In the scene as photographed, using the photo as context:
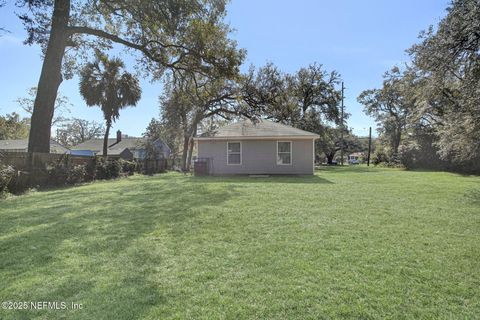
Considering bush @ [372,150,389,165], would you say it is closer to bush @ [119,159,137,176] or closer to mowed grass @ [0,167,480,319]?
bush @ [119,159,137,176]

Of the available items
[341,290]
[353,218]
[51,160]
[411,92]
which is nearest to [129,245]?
[341,290]

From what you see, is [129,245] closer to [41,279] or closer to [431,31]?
[41,279]

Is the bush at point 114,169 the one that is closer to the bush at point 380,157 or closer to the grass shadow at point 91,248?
the grass shadow at point 91,248

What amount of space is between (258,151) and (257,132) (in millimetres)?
1003

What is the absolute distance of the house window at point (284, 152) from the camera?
57.1ft

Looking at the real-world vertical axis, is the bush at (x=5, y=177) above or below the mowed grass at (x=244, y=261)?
above

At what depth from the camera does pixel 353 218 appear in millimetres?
6438

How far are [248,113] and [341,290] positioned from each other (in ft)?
58.0

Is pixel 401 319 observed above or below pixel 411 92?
below

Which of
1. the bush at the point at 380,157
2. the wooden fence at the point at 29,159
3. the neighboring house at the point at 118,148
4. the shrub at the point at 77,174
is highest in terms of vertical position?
the neighboring house at the point at 118,148

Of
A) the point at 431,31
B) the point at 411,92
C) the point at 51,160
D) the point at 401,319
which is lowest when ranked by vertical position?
the point at 401,319

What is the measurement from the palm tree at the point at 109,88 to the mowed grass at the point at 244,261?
840 inches

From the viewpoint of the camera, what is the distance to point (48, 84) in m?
14.6

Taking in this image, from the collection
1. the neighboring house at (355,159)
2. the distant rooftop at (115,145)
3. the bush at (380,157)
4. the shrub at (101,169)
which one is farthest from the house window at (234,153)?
the neighboring house at (355,159)
